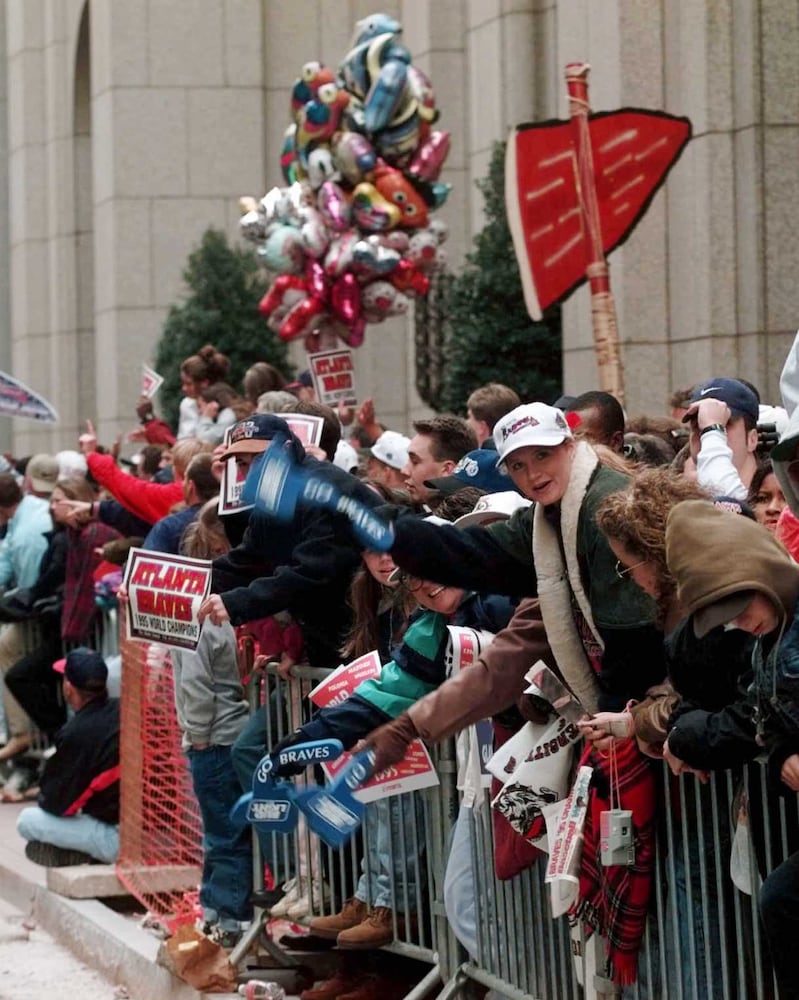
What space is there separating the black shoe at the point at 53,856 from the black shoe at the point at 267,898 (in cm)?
279

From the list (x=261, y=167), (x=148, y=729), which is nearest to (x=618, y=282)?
(x=148, y=729)

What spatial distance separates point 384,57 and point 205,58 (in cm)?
1003

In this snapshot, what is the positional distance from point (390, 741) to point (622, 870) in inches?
28.5

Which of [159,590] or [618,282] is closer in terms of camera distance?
[159,590]

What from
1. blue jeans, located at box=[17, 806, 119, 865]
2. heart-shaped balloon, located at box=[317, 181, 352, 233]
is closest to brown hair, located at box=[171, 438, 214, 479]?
blue jeans, located at box=[17, 806, 119, 865]

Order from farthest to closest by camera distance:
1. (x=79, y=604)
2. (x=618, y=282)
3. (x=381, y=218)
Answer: (x=381, y=218) < (x=618, y=282) < (x=79, y=604)

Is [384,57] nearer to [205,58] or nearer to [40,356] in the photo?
[205,58]

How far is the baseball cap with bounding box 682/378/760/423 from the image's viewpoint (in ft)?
23.6

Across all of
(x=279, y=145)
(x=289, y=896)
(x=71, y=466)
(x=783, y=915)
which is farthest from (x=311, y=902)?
(x=279, y=145)

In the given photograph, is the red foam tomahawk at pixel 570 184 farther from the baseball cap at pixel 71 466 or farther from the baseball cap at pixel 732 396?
the baseball cap at pixel 732 396

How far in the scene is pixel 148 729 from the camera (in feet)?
33.2

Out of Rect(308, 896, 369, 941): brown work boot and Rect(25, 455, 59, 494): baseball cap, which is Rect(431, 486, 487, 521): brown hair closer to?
Rect(308, 896, 369, 941): brown work boot

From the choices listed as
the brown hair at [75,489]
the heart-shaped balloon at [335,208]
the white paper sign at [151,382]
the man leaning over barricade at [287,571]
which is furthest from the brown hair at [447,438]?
the white paper sign at [151,382]

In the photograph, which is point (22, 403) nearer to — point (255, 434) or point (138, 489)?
point (138, 489)
